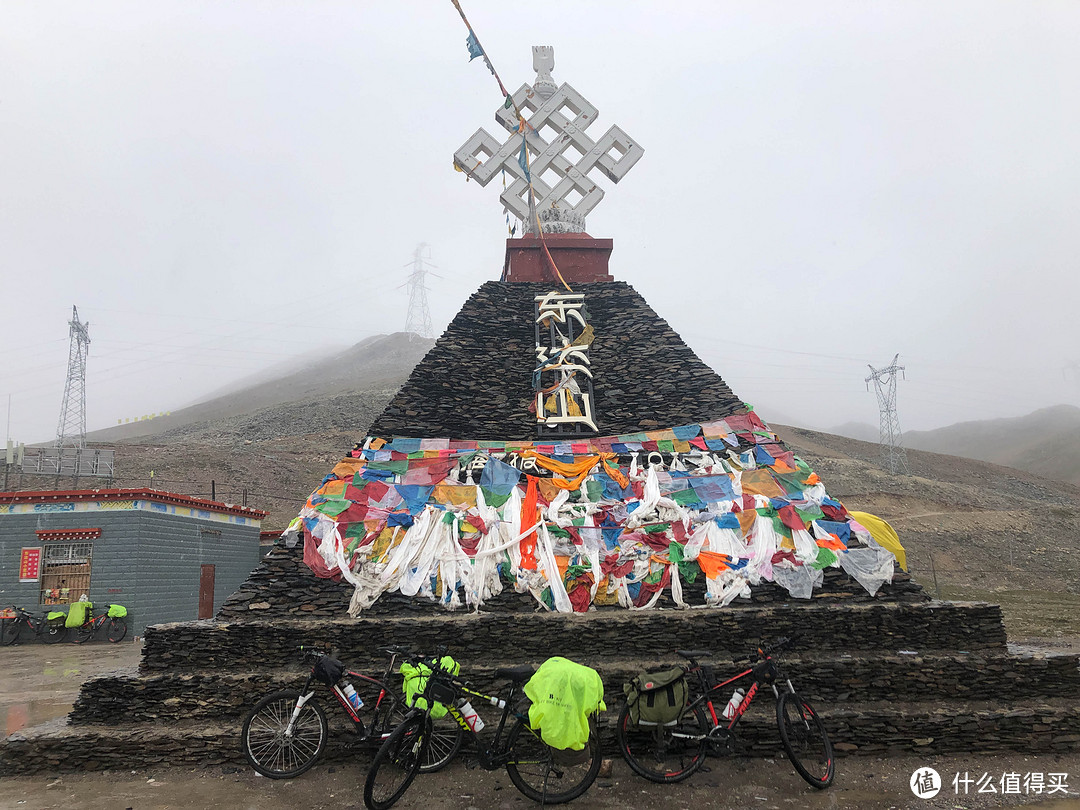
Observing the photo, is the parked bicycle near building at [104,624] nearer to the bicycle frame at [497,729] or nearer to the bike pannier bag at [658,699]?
the bicycle frame at [497,729]

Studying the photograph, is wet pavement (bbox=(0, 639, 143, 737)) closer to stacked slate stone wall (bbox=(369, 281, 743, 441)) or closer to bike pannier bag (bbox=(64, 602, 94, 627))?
bike pannier bag (bbox=(64, 602, 94, 627))

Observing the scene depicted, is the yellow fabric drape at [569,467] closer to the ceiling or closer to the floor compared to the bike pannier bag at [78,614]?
closer to the ceiling

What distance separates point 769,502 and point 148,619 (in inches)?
624

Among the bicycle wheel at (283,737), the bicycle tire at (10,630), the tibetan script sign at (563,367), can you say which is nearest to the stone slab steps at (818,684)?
the bicycle wheel at (283,737)

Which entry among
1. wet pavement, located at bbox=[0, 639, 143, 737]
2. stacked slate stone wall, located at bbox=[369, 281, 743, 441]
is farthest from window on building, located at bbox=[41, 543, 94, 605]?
stacked slate stone wall, located at bbox=[369, 281, 743, 441]

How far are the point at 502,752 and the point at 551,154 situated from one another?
11893 mm

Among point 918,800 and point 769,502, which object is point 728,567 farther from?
point 918,800

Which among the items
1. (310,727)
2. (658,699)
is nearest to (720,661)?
(658,699)

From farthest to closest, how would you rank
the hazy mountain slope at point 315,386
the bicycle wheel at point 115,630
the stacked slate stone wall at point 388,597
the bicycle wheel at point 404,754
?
the hazy mountain slope at point 315,386, the bicycle wheel at point 115,630, the stacked slate stone wall at point 388,597, the bicycle wheel at point 404,754

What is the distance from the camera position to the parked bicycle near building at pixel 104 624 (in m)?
16.2

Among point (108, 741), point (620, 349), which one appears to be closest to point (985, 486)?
point (620, 349)

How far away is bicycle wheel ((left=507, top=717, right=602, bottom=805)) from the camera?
5375mm

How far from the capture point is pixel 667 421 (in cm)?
1043

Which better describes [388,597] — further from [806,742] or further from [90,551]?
[90,551]
